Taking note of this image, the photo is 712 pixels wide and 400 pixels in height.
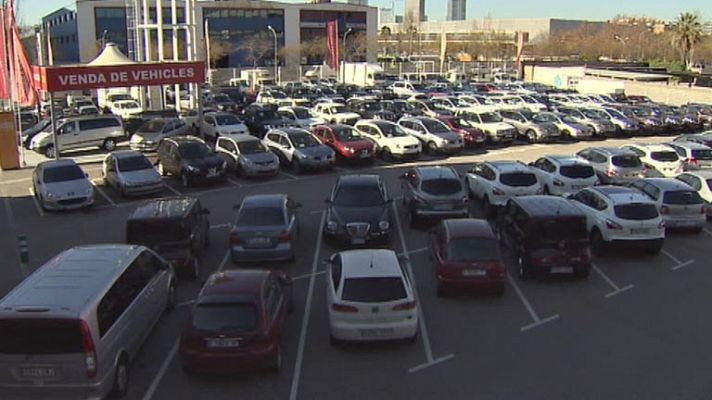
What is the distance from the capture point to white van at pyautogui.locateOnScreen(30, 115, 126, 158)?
32562 mm

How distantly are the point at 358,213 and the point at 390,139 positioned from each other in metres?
13.5

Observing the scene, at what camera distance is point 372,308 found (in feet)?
37.6

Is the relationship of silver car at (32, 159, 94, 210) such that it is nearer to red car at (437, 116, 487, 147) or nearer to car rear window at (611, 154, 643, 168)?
red car at (437, 116, 487, 147)

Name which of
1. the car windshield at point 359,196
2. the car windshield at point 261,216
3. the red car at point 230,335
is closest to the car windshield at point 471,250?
the car windshield at point 261,216

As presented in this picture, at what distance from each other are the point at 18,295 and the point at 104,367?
1.68m

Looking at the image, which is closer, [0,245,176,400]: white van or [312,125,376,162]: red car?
[0,245,176,400]: white van

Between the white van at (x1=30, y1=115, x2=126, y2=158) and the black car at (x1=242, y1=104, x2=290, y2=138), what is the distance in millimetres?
6667

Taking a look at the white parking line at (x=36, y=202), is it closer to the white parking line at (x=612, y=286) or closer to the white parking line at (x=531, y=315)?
the white parking line at (x=531, y=315)

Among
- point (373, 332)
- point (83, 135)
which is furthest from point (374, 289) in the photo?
point (83, 135)

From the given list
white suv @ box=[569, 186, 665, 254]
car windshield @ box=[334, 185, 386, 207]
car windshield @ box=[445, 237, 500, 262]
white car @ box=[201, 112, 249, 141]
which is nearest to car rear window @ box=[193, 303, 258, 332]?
car windshield @ box=[445, 237, 500, 262]

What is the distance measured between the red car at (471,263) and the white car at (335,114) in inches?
962

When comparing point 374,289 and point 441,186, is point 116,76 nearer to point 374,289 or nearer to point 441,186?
point 441,186

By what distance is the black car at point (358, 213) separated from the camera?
56.0 ft

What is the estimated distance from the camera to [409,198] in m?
20.1
